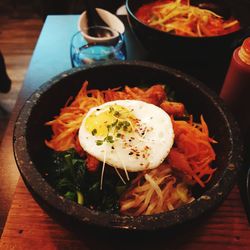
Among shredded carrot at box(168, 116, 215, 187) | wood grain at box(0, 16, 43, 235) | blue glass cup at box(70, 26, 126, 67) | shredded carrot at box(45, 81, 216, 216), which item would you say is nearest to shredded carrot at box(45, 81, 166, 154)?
shredded carrot at box(45, 81, 216, 216)

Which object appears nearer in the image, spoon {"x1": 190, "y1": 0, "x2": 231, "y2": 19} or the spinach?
the spinach

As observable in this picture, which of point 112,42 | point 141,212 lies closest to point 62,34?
point 112,42

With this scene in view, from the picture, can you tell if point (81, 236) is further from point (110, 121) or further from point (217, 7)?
point (217, 7)

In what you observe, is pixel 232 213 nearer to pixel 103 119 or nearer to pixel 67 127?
pixel 103 119

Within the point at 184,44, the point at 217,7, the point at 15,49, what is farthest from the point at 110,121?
the point at 15,49

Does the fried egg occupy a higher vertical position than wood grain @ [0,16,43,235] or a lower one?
higher

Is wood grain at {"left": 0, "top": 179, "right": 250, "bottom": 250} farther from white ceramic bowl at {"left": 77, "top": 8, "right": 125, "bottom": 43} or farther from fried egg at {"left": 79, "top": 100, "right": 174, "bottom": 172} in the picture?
white ceramic bowl at {"left": 77, "top": 8, "right": 125, "bottom": 43}

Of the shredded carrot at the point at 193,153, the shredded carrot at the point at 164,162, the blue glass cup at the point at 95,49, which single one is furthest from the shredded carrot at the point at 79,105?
the blue glass cup at the point at 95,49
